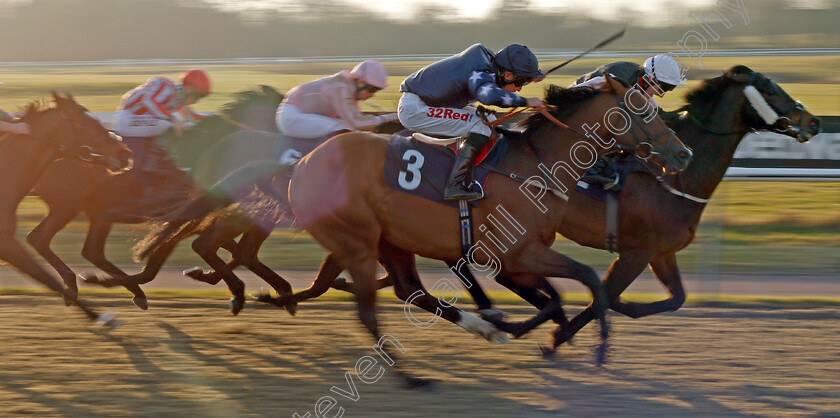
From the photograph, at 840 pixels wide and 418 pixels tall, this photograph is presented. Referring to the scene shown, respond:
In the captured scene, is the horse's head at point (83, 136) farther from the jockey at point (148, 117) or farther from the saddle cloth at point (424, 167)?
the saddle cloth at point (424, 167)

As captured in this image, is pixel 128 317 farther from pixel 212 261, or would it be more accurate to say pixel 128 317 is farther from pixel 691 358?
pixel 691 358

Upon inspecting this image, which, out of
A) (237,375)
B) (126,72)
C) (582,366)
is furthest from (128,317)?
(126,72)

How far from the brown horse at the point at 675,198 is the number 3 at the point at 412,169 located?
91cm

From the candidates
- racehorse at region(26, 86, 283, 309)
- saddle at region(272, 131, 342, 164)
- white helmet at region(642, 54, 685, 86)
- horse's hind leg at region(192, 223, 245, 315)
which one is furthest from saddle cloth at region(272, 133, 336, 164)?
white helmet at region(642, 54, 685, 86)

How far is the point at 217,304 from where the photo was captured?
21.0 feet

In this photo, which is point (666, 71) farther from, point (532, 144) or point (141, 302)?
point (141, 302)

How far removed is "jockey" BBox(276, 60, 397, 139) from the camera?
5.70 m

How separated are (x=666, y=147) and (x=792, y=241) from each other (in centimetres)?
493

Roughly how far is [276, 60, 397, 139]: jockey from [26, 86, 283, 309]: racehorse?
0.69 meters

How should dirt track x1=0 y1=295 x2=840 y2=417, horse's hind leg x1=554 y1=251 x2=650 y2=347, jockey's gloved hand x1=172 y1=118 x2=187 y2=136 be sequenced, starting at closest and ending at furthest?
dirt track x1=0 y1=295 x2=840 y2=417
horse's hind leg x1=554 y1=251 x2=650 y2=347
jockey's gloved hand x1=172 y1=118 x2=187 y2=136

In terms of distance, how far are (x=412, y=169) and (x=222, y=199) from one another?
1.24m

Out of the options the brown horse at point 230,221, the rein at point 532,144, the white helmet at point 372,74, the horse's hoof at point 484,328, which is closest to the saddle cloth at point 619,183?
the rein at point 532,144

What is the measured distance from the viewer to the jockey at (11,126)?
5508 millimetres

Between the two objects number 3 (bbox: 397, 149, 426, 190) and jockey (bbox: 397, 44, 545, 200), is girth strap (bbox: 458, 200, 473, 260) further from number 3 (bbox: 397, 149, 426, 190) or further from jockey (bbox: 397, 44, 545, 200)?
number 3 (bbox: 397, 149, 426, 190)
